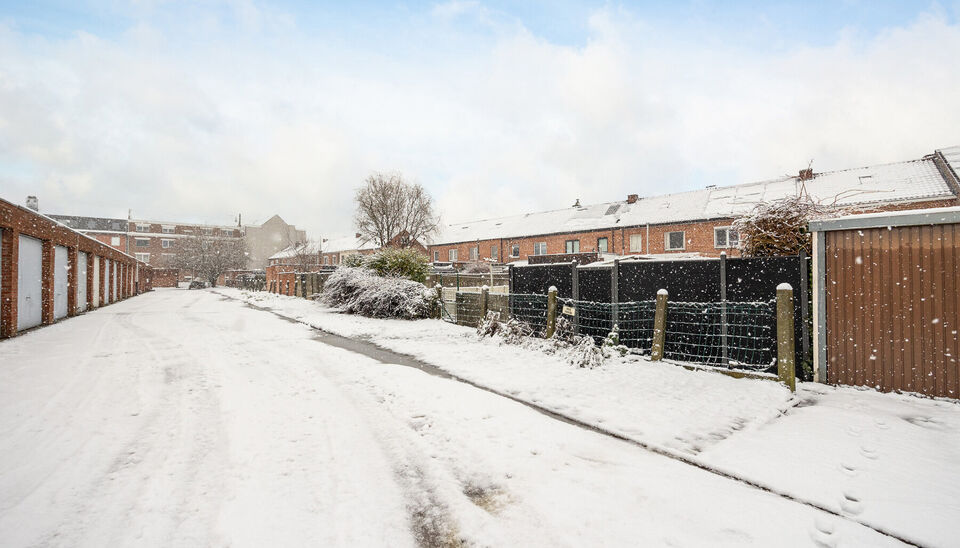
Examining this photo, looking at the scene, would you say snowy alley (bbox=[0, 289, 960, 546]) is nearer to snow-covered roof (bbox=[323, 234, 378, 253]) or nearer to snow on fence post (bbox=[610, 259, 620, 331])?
snow on fence post (bbox=[610, 259, 620, 331])

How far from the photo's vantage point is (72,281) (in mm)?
16469

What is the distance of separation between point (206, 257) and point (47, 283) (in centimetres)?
5369

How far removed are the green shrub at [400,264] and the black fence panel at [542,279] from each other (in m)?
6.79

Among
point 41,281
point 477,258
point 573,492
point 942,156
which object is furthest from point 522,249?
point 573,492

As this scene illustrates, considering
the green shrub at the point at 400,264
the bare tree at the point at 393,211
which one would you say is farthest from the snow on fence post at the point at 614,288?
the bare tree at the point at 393,211

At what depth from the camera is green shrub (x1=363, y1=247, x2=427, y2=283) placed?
16.2m

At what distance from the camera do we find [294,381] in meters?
6.09

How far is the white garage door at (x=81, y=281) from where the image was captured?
57.1 ft

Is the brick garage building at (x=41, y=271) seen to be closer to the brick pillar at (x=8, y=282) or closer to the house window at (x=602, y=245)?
the brick pillar at (x=8, y=282)

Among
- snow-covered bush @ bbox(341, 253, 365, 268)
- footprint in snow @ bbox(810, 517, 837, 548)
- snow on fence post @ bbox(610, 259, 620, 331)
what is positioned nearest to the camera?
footprint in snow @ bbox(810, 517, 837, 548)

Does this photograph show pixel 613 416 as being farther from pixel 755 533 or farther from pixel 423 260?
pixel 423 260

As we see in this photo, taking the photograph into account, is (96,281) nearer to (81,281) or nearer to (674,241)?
(81,281)

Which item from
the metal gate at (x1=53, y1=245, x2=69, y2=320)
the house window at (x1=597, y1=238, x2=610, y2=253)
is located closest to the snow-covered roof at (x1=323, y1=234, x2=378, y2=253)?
the house window at (x1=597, y1=238, x2=610, y2=253)

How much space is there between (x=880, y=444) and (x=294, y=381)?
6.65 m
